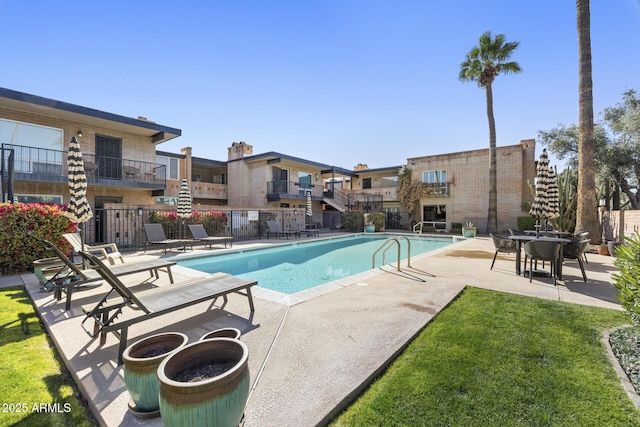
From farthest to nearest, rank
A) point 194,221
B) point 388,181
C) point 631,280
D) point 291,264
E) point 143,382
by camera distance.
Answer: point 388,181 → point 194,221 → point 291,264 → point 631,280 → point 143,382

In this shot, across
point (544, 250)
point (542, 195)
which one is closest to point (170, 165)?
point (542, 195)

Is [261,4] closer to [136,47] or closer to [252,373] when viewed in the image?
[136,47]

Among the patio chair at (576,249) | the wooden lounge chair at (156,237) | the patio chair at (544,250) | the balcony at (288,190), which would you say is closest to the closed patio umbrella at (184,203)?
the wooden lounge chair at (156,237)

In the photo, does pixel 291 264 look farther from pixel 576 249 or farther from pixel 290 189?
pixel 290 189

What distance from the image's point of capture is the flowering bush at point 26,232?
6578 millimetres

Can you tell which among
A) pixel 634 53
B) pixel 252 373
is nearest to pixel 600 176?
pixel 634 53

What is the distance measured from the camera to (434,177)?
992 inches

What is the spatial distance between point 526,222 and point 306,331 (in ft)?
71.8

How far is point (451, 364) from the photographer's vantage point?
2814 millimetres

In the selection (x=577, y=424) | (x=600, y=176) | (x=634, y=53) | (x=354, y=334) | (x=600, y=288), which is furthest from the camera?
(x=600, y=176)

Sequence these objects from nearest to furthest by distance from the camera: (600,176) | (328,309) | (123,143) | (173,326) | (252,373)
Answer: (252,373), (173,326), (328,309), (123,143), (600,176)

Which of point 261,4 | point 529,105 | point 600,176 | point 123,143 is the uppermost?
point 261,4

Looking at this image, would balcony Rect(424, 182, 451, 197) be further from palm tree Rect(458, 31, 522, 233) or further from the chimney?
the chimney

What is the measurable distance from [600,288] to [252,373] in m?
6.97
